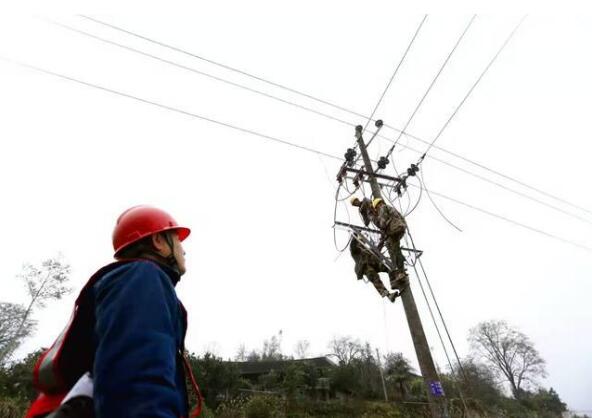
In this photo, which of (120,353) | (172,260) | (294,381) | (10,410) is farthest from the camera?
(294,381)

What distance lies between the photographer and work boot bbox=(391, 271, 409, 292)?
5.86 metres

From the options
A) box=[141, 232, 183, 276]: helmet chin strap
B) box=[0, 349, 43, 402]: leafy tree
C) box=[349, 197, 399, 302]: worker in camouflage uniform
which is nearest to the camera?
box=[141, 232, 183, 276]: helmet chin strap

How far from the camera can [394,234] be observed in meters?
6.03

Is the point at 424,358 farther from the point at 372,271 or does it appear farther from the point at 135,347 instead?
the point at 135,347

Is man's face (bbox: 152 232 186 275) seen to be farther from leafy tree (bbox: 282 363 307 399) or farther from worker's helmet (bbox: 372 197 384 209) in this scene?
leafy tree (bbox: 282 363 307 399)

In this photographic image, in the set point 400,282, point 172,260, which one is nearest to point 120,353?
point 172,260

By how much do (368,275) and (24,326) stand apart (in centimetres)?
2974

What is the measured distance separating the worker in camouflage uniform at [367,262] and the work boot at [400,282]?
0.15 meters

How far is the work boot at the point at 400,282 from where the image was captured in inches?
231

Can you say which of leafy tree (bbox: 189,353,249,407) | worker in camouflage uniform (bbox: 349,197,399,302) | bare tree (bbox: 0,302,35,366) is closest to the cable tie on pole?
worker in camouflage uniform (bbox: 349,197,399,302)

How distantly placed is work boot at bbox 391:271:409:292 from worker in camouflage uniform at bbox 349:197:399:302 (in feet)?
0.48

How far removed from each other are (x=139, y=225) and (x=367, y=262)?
18.3 ft

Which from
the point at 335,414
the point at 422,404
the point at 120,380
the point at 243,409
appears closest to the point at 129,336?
the point at 120,380

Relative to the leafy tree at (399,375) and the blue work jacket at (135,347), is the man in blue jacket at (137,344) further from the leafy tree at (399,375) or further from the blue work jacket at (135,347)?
the leafy tree at (399,375)
